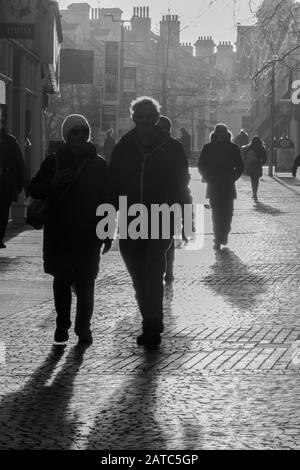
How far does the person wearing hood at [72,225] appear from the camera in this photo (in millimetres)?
9383

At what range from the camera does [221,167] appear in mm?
18578

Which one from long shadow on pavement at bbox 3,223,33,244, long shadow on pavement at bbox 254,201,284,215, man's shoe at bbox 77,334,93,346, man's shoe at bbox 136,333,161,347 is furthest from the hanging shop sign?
man's shoe at bbox 136,333,161,347

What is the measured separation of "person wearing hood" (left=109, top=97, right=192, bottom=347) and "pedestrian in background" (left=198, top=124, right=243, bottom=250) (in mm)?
8979

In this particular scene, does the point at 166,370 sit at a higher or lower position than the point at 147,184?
lower

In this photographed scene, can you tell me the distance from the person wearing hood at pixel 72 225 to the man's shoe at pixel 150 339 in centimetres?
36

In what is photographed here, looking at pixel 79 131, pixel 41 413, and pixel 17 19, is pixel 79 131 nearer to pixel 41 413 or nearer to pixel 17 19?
pixel 41 413

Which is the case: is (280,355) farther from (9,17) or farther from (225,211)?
(9,17)

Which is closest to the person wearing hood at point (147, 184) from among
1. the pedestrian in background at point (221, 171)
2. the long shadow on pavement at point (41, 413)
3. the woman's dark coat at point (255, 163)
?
the long shadow on pavement at point (41, 413)

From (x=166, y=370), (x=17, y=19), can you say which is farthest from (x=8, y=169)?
(x=166, y=370)

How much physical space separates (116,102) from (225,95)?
268ft

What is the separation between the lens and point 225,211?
736 inches

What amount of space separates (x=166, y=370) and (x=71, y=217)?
5.01 ft

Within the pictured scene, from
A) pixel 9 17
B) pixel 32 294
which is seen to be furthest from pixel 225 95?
pixel 32 294

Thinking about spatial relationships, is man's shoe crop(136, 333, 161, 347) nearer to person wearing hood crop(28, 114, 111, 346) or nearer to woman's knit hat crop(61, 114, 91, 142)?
person wearing hood crop(28, 114, 111, 346)
